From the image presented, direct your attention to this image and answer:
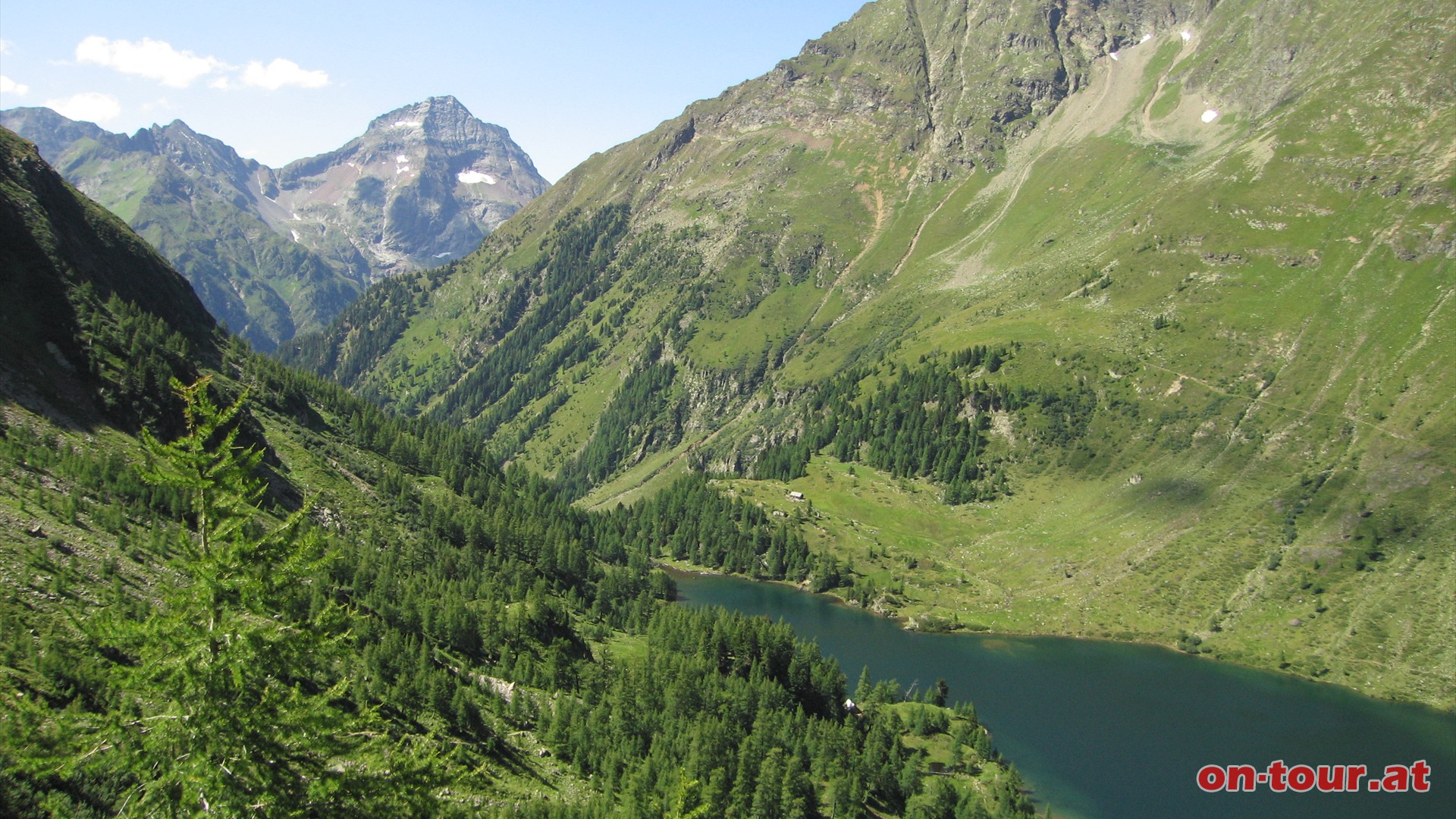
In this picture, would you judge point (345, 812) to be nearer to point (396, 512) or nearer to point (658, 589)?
point (396, 512)

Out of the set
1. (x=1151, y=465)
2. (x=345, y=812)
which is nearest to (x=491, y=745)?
(x=345, y=812)

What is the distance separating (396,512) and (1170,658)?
5071 inches

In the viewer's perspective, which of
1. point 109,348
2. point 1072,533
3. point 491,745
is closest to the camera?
point 491,745

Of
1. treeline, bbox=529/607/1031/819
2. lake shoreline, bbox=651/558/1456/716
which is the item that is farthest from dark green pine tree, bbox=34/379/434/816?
lake shoreline, bbox=651/558/1456/716

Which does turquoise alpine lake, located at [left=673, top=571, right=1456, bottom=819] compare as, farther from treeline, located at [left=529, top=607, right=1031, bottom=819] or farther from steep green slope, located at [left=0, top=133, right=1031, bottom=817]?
steep green slope, located at [left=0, top=133, right=1031, bottom=817]

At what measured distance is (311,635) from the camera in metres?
18.5

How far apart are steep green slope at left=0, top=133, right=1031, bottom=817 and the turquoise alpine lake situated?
45.6ft

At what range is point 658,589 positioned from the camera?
143125mm

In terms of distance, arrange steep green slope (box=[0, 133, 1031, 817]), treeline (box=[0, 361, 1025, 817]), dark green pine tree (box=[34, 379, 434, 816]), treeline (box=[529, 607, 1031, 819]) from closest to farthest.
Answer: dark green pine tree (box=[34, 379, 434, 816]) → steep green slope (box=[0, 133, 1031, 817]) → treeline (box=[0, 361, 1025, 817]) → treeline (box=[529, 607, 1031, 819])

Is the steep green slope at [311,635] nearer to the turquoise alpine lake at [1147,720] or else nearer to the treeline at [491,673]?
the treeline at [491,673]

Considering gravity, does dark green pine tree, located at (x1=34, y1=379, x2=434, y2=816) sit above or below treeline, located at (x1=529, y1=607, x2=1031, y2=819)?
above

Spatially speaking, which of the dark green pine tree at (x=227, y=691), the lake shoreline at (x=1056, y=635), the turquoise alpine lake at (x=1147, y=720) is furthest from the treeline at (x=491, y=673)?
the lake shoreline at (x=1056, y=635)

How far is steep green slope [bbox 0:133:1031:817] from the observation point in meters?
17.5

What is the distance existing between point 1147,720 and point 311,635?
124948 millimetres
